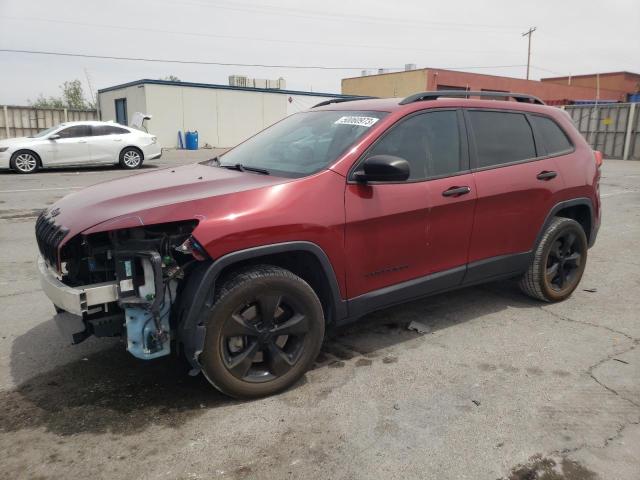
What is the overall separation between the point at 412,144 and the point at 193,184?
152 centimetres

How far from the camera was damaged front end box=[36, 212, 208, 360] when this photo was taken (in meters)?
2.73

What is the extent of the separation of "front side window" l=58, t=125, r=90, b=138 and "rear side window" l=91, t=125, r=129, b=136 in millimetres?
196

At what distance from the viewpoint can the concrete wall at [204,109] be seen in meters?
28.4

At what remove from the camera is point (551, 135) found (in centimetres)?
462

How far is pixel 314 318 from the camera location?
318 centimetres

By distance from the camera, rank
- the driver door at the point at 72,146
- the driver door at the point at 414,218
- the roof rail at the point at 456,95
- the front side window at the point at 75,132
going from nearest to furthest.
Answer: the driver door at the point at 414,218 → the roof rail at the point at 456,95 → the driver door at the point at 72,146 → the front side window at the point at 75,132

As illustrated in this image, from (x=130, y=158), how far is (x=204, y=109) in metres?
14.4

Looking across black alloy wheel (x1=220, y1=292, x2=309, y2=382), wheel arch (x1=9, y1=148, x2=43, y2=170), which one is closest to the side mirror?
black alloy wheel (x1=220, y1=292, x2=309, y2=382)

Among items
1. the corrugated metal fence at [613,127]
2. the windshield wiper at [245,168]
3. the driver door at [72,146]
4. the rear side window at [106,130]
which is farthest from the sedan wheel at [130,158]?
the corrugated metal fence at [613,127]

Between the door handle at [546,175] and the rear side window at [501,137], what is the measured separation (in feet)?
0.54

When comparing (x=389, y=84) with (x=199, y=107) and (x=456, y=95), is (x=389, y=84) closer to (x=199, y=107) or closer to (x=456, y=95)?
(x=199, y=107)

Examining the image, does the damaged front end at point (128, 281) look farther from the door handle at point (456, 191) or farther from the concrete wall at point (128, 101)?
the concrete wall at point (128, 101)

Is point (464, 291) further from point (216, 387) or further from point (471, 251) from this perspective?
point (216, 387)

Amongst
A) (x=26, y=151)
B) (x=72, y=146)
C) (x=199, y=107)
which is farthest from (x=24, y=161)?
(x=199, y=107)
